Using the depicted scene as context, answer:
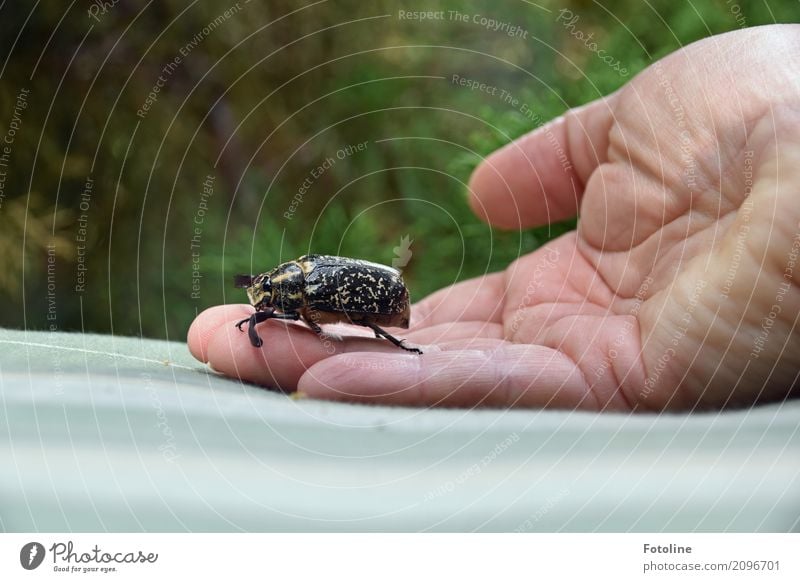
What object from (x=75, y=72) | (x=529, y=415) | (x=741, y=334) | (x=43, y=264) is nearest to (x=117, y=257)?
(x=43, y=264)

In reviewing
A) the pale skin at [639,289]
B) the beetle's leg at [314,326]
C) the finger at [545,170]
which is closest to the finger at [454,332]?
the pale skin at [639,289]

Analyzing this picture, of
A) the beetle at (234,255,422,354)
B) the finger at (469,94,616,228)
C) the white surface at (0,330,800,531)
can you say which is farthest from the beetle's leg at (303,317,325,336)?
the finger at (469,94,616,228)

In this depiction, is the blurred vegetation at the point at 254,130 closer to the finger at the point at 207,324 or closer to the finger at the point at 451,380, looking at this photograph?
the finger at the point at 207,324

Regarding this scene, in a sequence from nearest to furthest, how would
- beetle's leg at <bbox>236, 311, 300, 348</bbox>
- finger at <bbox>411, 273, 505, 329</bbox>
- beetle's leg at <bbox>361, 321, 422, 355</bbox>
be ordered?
beetle's leg at <bbox>236, 311, 300, 348</bbox> < beetle's leg at <bbox>361, 321, 422, 355</bbox> < finger at <bbox>411, 273, 505, 329</bbox>
